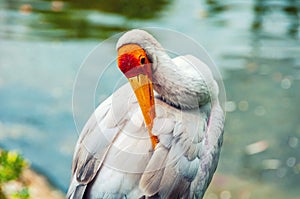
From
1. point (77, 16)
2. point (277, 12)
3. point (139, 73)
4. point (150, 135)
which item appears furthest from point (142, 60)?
point (277, 12)

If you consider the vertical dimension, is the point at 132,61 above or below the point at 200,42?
above

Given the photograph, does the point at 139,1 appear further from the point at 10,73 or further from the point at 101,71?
the point at 101,71

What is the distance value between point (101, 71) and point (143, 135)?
0.11m

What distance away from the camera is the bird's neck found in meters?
0.81

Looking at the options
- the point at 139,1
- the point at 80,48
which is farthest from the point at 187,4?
the point at 80,48

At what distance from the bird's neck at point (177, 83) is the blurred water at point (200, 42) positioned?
1.23 meters

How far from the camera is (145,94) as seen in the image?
30.7 inches

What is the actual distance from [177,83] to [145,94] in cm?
7

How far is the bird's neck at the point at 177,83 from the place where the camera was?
31.8 inches

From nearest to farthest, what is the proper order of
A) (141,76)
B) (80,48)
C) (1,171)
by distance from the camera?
(141,76), (1,171), (80,48)

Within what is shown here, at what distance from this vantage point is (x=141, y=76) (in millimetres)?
773

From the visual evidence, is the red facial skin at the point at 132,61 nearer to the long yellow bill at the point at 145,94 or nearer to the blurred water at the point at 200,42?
the long yellow bill at the point at 145,94

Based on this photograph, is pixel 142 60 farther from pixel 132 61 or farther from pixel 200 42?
pixel 200 42

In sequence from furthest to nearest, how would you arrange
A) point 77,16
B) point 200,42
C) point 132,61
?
1. point 77,16
2. point 200,42
3. point 132,61
